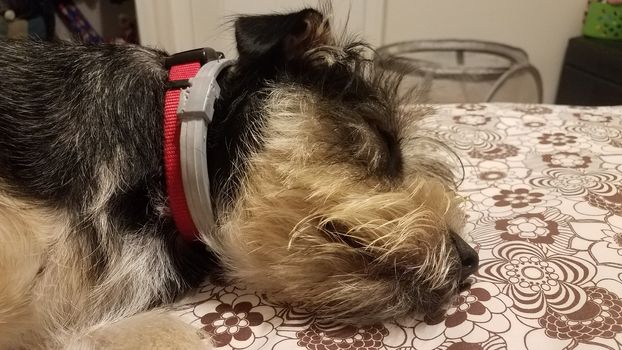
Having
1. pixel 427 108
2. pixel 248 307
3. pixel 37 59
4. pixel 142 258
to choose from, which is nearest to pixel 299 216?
pixel 248 307

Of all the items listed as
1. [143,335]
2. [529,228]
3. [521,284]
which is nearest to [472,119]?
[529,228]

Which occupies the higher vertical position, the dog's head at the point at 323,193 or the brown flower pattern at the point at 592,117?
the dog's head at the point at 323,193

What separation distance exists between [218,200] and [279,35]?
1.27 ft

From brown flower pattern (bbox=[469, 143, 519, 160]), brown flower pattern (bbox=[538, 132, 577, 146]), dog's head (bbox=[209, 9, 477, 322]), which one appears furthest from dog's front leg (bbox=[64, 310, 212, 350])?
brown flower pattern (bbox=[538, 132, 577, 146])

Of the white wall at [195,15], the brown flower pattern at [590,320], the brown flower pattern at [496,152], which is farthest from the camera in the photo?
the white wall at [195,15]

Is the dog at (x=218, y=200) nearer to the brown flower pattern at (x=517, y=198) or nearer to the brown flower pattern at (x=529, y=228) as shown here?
the brown flower pattern at (x=529, y=228)

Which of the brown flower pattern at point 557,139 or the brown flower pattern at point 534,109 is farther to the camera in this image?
the brown flower pattern at point 534,109

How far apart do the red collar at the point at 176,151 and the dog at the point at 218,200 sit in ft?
0.11

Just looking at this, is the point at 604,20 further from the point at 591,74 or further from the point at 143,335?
the point at 143,335

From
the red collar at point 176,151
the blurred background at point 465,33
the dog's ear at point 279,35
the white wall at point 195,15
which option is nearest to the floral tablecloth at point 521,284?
the red collar at point 176,151

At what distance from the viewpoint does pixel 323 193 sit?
3.69ft

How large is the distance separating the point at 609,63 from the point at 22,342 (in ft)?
10.9

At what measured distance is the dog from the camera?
1.10 metres

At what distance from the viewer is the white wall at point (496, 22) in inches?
147
